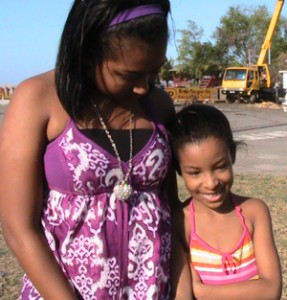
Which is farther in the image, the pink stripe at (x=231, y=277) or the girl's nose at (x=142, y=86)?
the pink stripe at (x=231, y=277)

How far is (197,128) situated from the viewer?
6.06ft

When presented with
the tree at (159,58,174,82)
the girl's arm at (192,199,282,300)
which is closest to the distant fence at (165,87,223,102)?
the tree at (159,58,174,82)

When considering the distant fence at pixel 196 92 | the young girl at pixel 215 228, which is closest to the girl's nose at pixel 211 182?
the young girl at pixel 215 228

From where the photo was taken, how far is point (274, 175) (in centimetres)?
830

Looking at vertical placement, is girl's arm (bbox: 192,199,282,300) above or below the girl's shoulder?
below

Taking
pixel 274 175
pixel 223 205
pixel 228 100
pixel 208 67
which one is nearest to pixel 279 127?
pixel 274 175

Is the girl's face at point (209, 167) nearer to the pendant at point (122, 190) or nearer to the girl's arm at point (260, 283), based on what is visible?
the girl's arm at point (260, 283)

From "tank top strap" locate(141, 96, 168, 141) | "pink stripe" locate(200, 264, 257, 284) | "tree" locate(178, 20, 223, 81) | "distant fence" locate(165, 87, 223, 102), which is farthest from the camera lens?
"tree" locate(178, 20, 223, 81)

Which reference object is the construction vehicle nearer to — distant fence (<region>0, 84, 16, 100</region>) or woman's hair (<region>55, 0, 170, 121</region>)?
distant fence (<region>0, 84, 16, 100</region>)

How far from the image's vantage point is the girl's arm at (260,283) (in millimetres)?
1723

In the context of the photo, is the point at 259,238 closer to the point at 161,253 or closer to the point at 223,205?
the point at 223,205

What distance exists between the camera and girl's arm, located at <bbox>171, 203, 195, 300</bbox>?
1.72 metres

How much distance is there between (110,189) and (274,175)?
7.03 m

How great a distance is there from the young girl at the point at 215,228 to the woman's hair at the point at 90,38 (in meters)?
0.39
